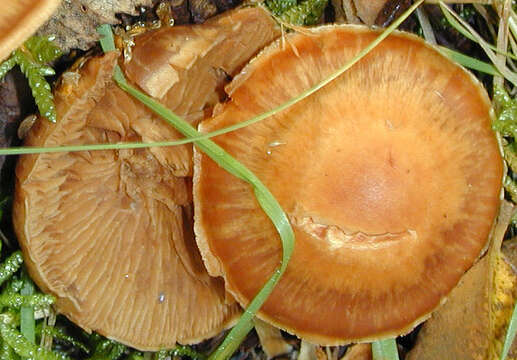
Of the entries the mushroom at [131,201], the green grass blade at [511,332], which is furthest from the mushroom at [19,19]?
the green grass blade at [511,332]

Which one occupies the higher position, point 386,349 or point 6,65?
point 6,65

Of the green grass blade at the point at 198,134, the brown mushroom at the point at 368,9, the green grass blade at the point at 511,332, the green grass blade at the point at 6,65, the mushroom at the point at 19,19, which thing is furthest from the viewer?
the brown mushroom at the point at 368,9

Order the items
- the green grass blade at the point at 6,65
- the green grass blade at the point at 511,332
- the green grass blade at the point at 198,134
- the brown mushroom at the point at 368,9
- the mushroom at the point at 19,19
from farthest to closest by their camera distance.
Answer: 1. the brown mushroom at the point at 368,9
2. the green grass blade at the point at 511,332
3. the green grass blade at the point at 6,65
4. the green grass blade at the point at 198,134
5. the mushroom at the point at 19,19

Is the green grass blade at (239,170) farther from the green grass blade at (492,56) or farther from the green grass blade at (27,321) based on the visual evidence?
the green grass blade at (492,56)

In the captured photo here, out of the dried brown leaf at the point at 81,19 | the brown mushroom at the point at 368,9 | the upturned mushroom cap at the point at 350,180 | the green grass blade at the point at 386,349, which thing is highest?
the dried brown leaf at the point at 81,19

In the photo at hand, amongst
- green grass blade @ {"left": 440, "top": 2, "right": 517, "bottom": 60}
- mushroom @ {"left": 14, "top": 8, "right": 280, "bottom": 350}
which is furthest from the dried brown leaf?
green grass blade @ {"left": 440, "top": 2, "right": 517, "bottom": 60}

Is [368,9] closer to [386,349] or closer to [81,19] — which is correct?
[81,19]

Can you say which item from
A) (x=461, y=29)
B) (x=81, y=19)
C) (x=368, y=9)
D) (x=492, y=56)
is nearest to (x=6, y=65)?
(x=81, y=19)
